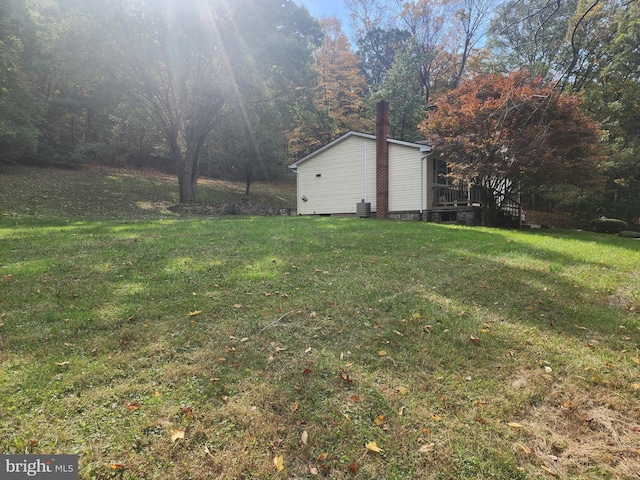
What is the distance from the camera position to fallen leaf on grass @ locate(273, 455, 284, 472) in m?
1.97

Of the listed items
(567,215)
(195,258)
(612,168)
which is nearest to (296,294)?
(195,258)

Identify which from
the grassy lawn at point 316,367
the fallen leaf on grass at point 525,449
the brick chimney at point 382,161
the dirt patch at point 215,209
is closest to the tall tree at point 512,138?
the brick chimney at point 382,161

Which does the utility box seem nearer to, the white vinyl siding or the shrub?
the white vinyl siding

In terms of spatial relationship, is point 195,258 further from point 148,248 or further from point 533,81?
point 533,81

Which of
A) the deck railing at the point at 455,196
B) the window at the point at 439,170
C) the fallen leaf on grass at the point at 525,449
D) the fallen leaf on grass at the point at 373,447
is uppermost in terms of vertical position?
the window at the point at 439,170

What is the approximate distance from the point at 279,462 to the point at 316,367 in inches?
38.6

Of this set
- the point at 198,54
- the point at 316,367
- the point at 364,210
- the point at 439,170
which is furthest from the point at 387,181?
the point at 316,367

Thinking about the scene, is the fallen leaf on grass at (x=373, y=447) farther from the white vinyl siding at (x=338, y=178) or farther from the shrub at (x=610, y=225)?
the shrub at (x=610, y=225)

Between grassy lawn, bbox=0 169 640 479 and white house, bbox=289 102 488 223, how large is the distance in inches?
397

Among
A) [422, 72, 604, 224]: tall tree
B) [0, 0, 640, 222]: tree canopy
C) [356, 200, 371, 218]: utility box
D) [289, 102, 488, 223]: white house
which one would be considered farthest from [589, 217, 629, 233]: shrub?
[356, 200, 371, 218]: utility box

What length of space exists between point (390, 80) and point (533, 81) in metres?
15.6

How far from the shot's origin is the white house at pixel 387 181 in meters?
15.7

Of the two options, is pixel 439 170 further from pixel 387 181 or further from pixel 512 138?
pixel 512 138

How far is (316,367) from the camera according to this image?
295 cm
